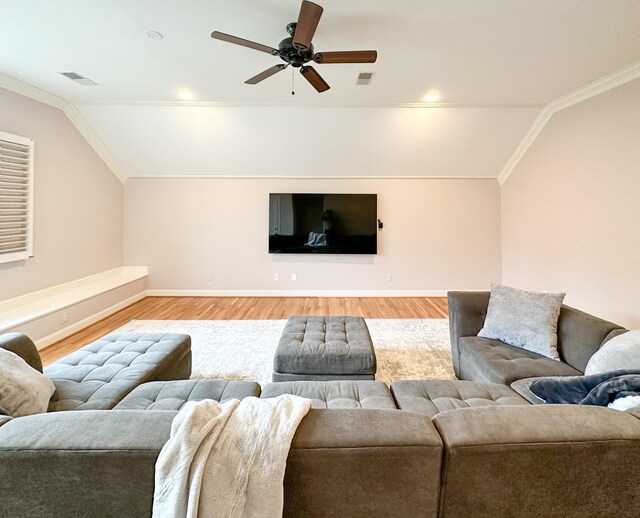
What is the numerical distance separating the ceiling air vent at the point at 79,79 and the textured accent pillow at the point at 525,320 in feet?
16.1

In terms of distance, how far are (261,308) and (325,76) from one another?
3442mm

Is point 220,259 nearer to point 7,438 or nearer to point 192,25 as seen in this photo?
point 192,25

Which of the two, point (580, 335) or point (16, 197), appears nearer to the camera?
point (580, 335)

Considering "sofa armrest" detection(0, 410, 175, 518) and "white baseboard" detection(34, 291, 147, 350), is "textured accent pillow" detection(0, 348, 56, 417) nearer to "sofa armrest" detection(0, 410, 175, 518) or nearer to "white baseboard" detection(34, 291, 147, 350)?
"sofa armrest" detection(0, 410, 175, 518)

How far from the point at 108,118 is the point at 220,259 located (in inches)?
109

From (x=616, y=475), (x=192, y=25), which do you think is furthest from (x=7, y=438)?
(x=192, y=25)

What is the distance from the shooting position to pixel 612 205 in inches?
137

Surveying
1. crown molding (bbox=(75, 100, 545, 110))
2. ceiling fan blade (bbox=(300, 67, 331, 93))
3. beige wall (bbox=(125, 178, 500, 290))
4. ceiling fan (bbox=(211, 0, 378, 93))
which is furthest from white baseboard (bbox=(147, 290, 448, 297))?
ceiling fan (bbox=(211, 0, 378, 93))

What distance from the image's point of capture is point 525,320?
7.84 ft

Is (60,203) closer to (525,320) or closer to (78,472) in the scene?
(78,472)

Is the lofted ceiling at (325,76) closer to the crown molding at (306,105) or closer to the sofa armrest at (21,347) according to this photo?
the crown molding at (306,105)

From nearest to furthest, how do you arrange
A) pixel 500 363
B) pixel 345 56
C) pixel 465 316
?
pixel 500 363 < pixel 345 56 < pixel 465 316

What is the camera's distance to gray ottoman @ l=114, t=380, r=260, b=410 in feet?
5.34

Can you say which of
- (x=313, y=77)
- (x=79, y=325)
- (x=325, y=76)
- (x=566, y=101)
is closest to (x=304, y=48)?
(x=313, y=77)
